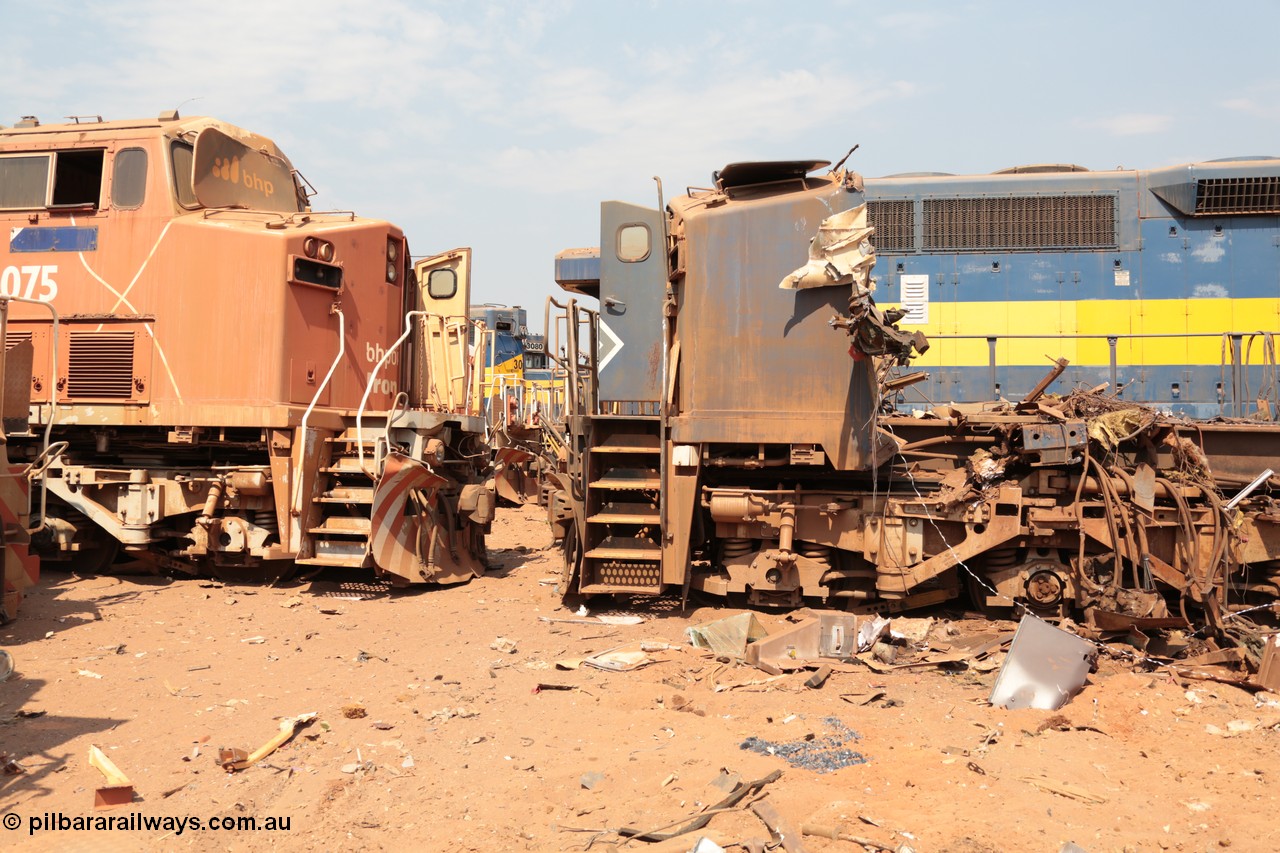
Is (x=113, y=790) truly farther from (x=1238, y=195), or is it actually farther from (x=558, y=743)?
(x=1238, y=195)

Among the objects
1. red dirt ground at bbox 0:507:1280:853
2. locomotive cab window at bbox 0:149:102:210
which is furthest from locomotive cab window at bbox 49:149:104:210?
red dirt ground at bbox 0:507:1280:853

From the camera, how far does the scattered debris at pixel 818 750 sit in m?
4.47

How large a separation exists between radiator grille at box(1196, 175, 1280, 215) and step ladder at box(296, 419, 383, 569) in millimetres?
9782

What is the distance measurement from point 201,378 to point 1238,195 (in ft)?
38.2

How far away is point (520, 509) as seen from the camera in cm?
1641

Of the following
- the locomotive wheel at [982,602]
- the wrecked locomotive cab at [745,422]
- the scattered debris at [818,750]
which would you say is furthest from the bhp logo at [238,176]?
the locomotive wheel at [982,602]

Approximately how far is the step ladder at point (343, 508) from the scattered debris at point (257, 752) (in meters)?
3.42

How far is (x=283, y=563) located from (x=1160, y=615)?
25.3 feet

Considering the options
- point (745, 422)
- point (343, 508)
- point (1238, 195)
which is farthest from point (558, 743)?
point (1238, 195)

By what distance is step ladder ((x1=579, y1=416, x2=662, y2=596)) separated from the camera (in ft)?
25.2

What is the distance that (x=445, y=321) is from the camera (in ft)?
34.1

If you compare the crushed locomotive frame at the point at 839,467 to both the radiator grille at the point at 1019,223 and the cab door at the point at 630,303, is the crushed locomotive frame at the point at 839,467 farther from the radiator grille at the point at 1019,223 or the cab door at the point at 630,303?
the radiator grille at the point at 1019,223

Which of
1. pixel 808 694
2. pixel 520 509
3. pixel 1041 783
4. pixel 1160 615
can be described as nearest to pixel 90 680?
pixel 808 694

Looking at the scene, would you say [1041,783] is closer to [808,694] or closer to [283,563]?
[808,694]
